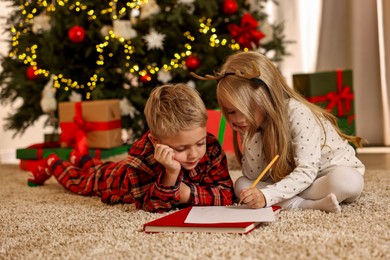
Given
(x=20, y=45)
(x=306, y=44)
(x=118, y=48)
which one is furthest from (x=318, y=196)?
(x=306, y=44)

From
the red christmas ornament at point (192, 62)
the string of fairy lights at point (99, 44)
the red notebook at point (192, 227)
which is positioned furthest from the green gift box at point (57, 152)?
the red notebook at point (192, 227)

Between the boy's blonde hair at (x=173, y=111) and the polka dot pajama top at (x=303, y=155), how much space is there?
0.21 metres

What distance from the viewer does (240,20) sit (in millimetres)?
2738

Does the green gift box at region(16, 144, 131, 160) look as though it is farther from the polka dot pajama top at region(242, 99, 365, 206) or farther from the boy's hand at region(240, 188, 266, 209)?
the boy's hand at region(240, 188, 266, 209)

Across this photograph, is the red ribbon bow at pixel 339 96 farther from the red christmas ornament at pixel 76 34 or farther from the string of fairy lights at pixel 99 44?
the red christmas ornament at pixel 76 34

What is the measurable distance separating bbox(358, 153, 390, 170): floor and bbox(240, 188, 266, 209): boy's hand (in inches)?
43.0

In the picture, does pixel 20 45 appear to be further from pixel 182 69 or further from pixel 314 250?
pixel 314 250

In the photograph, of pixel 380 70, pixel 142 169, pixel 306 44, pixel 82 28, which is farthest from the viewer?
pixel 306 44

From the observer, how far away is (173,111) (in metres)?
1.34

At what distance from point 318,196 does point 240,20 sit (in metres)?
1.49

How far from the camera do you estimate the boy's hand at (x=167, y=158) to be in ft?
4.32

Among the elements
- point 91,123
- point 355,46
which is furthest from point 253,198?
point 355,46

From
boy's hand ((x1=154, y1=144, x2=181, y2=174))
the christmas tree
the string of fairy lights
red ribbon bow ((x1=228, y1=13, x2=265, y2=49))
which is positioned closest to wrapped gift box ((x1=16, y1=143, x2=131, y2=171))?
the christmas tree

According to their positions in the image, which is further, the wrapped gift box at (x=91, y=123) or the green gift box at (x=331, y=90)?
the wrapped gift box at (x=91, y=123)
